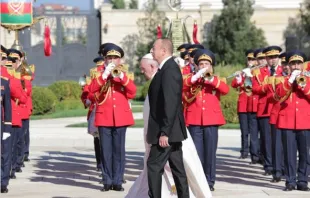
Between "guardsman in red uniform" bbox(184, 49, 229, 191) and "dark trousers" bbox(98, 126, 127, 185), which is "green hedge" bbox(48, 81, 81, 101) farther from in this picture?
"guardsman in red uniform" bbox(184, 49, 229, 191)

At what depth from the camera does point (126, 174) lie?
14156mm

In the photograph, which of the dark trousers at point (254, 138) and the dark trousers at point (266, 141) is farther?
the dark trousers at point (254, 138)

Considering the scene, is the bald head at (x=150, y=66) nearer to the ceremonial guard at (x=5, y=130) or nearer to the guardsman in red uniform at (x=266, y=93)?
the ceremonial guard at (x=5, y=130)

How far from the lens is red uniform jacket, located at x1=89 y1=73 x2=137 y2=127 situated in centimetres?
1203

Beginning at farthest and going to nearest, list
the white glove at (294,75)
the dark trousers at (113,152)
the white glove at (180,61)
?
the white glove at (180,61) < the dark trousers at (113,152) < the white glove at (294,75)

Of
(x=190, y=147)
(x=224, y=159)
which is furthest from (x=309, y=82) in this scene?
(x=224, y=159)

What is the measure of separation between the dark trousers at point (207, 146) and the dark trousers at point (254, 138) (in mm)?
3660

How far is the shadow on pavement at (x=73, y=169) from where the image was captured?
13273 millimetres

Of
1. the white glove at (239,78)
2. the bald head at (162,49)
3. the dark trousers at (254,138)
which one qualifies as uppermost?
the bald head at (162,49)

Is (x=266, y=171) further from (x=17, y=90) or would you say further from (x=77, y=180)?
(x=17, y=90)

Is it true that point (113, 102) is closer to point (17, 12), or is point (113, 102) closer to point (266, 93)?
point (266, 93)

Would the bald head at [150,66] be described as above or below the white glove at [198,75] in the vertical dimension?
above

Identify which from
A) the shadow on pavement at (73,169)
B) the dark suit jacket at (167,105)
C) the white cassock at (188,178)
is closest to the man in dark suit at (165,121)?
the dark suit jacket at (167,105)

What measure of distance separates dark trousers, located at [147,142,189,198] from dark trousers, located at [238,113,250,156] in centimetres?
729
